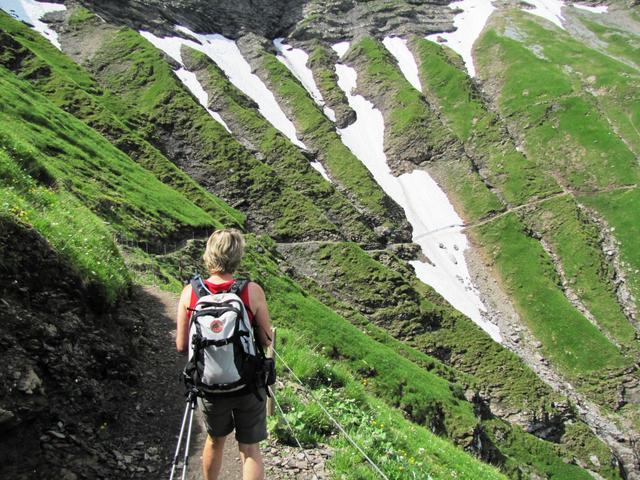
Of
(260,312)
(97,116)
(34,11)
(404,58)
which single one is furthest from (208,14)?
(260,312)

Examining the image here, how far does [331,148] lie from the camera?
125812 millimetres

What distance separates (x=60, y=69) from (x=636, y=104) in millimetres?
149915

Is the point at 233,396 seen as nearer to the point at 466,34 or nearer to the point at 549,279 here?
the point at 549,279

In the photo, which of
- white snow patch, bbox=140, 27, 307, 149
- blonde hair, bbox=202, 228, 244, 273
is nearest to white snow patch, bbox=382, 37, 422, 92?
white snow patch, bbox=140, 27, 307, 149

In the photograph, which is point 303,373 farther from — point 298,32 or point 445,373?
point 298,32

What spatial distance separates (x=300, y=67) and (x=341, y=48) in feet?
69.9

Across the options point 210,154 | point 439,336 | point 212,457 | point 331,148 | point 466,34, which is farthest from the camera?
point 466,34

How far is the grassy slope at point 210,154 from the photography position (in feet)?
304

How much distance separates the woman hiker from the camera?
21.0 feet

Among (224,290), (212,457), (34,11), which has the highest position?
(34,11)

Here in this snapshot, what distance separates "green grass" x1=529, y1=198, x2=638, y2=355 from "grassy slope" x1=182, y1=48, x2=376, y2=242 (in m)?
44.6

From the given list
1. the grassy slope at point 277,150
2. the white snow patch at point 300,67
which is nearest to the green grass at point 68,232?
the grassy slope at point 277,150

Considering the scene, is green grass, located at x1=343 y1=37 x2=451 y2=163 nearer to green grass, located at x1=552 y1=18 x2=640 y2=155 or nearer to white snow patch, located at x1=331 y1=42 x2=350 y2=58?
white snow patch, located at x1=331 y1=42 x2=350 y2=58

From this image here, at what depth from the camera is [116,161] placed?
6234 cm
